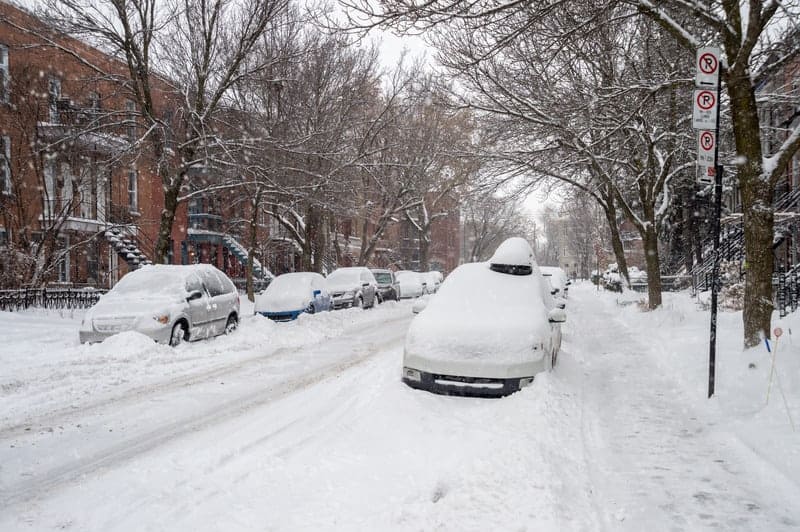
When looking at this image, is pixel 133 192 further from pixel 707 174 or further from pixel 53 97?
pixel 707 174

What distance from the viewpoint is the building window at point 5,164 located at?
19109 millimetres

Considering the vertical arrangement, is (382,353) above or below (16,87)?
below

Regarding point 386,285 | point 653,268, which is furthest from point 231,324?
point 386,285

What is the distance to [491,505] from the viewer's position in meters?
4.12

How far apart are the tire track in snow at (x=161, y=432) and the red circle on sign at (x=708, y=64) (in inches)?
256

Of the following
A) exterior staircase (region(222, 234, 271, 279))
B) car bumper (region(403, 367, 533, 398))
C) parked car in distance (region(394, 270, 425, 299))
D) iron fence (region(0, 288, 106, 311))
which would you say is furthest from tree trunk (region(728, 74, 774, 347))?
exterior staircase (region(222, 234, 271, 279))

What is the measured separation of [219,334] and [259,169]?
230 inches

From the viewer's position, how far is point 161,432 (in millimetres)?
5973

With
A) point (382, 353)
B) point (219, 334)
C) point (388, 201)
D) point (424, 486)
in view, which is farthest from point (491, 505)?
point (388, 201)

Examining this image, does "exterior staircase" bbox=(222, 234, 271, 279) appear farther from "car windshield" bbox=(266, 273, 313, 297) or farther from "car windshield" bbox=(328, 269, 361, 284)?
"car windshield" bbox=(266, 273, 313, 297)

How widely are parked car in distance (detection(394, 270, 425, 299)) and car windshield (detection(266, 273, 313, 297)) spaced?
13.4 meters

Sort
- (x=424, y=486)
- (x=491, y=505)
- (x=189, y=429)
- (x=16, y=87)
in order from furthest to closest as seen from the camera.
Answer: (x=16, y=87), (x=189, y=429), (x=424, y=486), (x=491, y=505)

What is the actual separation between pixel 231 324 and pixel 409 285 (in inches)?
757

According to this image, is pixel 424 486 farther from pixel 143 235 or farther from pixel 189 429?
pixel 143 235
